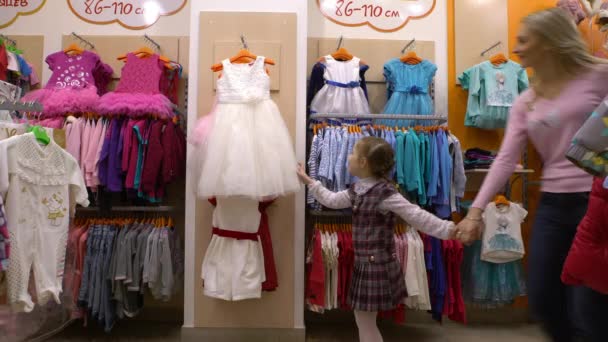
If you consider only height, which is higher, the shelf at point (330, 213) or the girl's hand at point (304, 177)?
the girl's hand at point (304, 177)

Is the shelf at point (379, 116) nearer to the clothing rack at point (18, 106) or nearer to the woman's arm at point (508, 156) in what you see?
the woman's arm at point (508, 156)

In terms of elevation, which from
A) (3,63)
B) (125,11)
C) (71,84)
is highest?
(125,11)

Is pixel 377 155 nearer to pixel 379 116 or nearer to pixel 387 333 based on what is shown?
pixel 379 116

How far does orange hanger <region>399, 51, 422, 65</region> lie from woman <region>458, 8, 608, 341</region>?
201cm

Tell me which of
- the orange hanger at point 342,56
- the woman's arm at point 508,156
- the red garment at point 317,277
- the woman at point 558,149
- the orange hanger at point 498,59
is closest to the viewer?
the woman at point 558,149

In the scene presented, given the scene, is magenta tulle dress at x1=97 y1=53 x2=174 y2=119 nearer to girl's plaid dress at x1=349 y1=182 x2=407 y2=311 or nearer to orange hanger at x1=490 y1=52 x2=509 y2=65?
girl's plaid dress at x1=349 y1=182 x2=407 y2=311

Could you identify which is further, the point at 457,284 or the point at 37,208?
the point at 457,284

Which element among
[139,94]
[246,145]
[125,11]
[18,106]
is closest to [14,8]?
[125,11]

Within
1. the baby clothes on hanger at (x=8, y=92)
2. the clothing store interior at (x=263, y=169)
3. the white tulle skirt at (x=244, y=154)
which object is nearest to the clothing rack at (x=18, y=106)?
the clothing store interior at (x=263, y=169)

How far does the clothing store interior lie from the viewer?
232 centimetres

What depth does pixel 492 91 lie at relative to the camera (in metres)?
3.43

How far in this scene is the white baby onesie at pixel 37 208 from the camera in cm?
212

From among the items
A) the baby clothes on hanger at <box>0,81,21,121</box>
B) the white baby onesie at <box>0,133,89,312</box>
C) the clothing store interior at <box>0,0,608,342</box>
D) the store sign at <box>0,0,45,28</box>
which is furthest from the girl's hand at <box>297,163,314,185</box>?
the store sign at <box>0,0,45,28</box>

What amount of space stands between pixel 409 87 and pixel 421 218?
5.05 feet
